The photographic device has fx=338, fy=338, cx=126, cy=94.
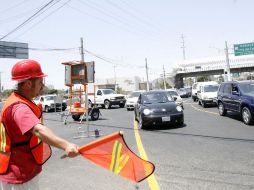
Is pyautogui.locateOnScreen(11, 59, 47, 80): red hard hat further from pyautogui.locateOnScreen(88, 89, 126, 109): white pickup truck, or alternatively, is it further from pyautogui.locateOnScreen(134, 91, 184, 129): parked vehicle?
pyautogui.locateOnScreen(88, 89, 126, 109): white pickup truck

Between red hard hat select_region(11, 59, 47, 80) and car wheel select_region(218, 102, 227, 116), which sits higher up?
red hard hat select_region(11, 59, 47, 80)

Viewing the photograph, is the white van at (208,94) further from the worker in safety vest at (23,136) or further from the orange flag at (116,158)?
the worker in safety vest at (23,136)

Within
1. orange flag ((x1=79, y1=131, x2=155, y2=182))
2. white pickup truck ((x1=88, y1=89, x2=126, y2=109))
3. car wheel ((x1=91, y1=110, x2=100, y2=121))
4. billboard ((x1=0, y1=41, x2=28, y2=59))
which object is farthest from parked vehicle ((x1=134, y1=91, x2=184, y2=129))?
billboard ((x1=0, y1=41, x2=28, y2=59))

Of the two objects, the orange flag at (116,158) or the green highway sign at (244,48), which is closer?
the orange flag at (116,158)

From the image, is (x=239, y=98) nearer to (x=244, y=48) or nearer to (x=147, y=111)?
(x=147, y=111)

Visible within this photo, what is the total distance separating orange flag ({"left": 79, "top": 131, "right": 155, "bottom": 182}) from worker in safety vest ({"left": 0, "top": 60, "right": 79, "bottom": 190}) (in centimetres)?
27

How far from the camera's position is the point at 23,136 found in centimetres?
267

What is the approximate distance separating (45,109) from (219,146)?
28.5 meters

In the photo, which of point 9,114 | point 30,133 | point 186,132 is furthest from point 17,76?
point 186,132

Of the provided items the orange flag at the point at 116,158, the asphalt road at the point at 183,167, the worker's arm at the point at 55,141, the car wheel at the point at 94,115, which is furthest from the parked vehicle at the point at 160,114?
the worker's arm at the point at 55,141

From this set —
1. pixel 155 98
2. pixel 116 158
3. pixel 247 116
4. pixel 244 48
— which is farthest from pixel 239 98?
pixel 244 48

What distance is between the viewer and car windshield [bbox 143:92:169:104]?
1429 cm

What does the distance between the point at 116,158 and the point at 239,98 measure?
12.0m

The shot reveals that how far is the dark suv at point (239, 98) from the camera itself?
1284 centimetres
